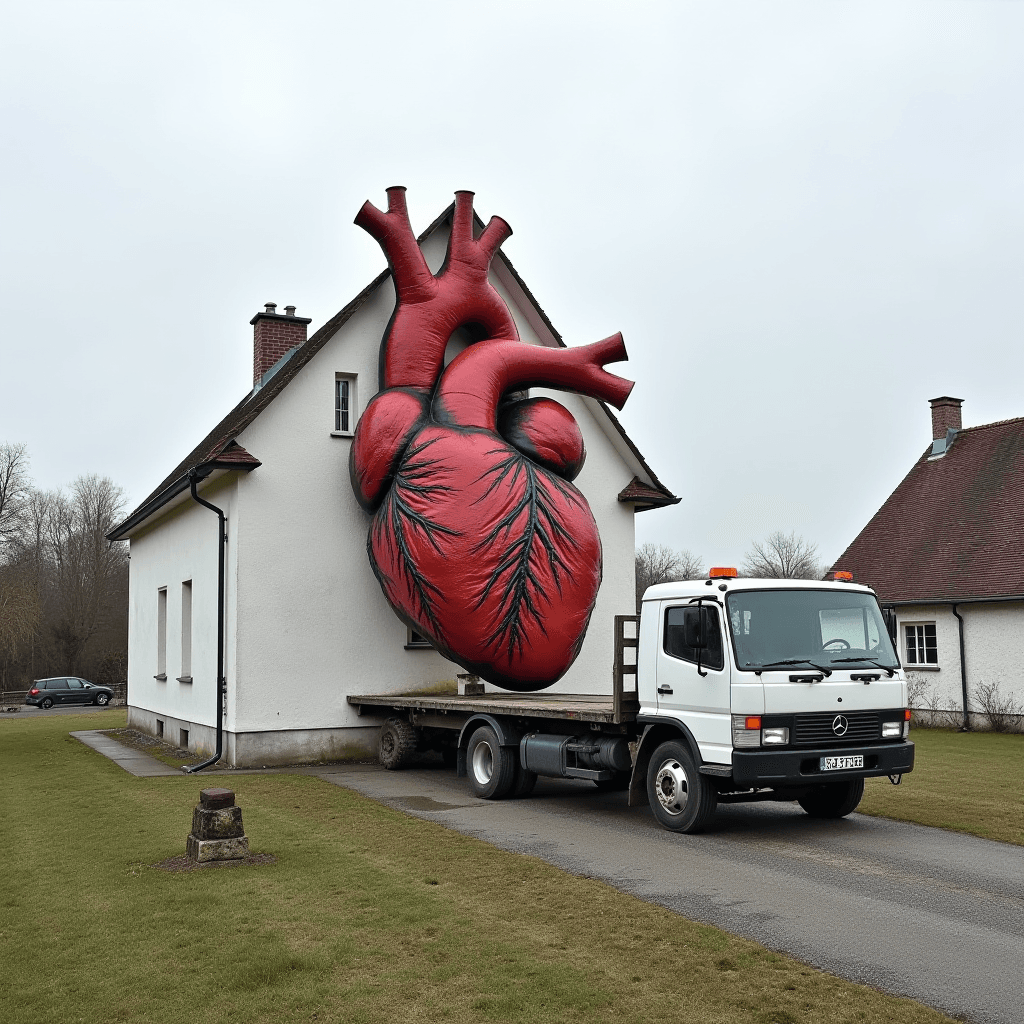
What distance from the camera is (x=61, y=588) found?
2389 inches

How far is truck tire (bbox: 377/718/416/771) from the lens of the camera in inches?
602

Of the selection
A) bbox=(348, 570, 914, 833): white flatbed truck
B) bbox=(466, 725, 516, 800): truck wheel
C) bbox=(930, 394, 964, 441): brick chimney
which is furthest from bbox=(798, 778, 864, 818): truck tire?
bbox=(930, 394, 964, 441): brick chimney

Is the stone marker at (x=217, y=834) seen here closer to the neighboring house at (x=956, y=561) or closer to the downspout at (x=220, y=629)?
the downspout at (x=220, y=629)

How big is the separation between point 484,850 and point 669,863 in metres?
1.62

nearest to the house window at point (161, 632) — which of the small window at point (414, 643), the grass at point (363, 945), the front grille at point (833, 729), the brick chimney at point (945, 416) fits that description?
the small window at point (414, 643)

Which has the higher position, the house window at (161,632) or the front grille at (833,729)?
Answer: the house window at (161,632)

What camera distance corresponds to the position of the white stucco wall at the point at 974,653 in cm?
2333

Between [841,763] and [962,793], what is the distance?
4162 millimetres

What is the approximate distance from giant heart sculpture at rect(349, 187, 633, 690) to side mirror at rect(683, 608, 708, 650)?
418cm

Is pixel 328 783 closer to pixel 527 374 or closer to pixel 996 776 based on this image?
pixel 527 374

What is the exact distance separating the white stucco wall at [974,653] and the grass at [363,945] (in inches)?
683

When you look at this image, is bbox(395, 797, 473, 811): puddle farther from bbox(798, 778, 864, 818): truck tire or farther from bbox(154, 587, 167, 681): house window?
bbox(154, 587, 167, 681): house window

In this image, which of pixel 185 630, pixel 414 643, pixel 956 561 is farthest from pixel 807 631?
pixel 956 561

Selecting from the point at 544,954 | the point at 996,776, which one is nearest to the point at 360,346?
the point at 996,776
